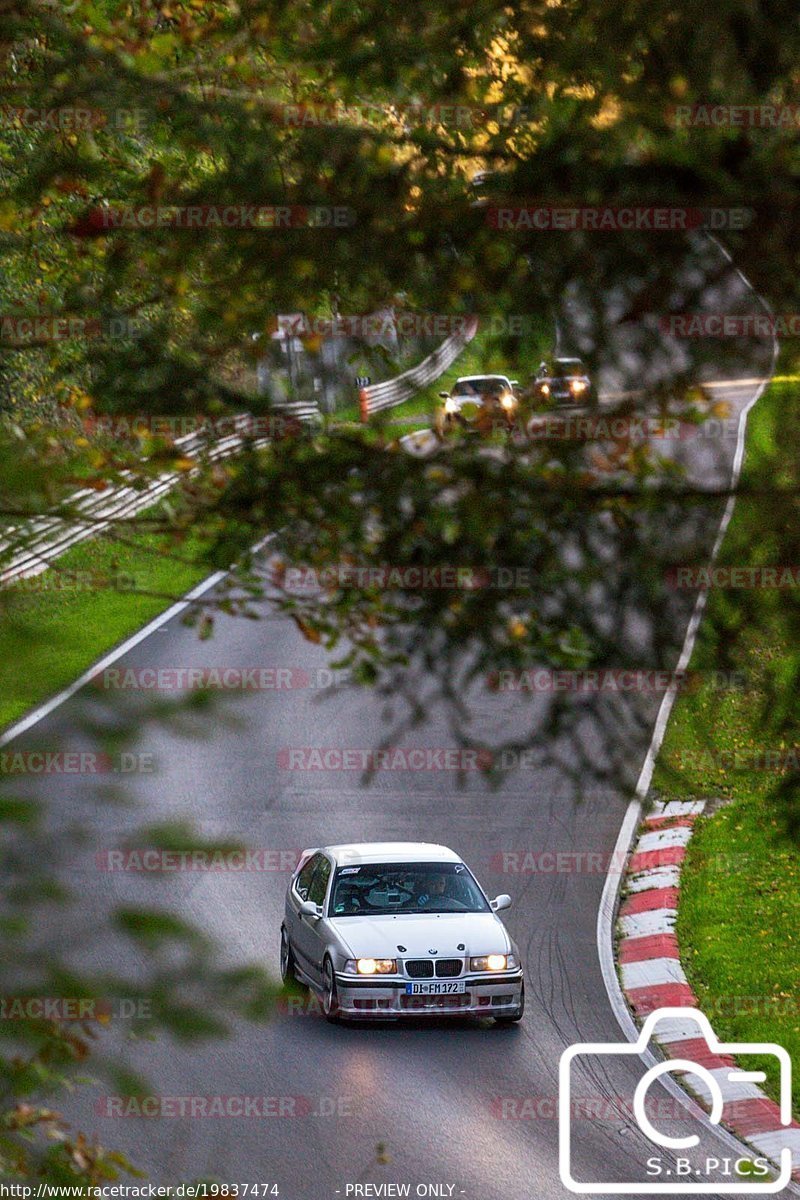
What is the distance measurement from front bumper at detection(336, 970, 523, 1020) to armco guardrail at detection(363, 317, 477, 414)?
7.74 metres

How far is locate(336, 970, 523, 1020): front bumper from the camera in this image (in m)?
12.6

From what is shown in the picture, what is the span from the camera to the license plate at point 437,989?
1264 centimetres

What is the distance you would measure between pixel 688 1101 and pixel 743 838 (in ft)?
22.3

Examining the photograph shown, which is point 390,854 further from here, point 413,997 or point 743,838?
point 743,838

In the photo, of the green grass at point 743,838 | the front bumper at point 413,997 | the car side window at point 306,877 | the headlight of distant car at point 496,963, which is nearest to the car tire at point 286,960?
the car side window at point 306,877

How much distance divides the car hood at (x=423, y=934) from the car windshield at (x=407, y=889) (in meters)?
0.13

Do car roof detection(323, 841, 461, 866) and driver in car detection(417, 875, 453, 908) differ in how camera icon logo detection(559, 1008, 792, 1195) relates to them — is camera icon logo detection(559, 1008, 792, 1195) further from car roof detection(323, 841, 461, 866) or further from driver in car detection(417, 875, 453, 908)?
car roof detection(323, 841, 461, 866)

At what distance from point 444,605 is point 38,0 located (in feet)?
10.7

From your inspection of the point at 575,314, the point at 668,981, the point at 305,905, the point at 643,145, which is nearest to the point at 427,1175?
the point at 305,905

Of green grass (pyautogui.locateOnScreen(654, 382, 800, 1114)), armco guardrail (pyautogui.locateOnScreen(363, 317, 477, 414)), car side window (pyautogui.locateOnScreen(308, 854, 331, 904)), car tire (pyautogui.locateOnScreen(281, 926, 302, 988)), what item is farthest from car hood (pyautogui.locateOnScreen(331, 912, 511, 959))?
armco guardrail (pyautogui.locateOnScreen(363, 317, 477, 414))

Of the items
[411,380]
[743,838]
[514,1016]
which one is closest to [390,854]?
[514,1016]

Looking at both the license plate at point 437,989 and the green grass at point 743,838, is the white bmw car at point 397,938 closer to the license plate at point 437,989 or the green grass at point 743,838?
the license plate at point 437,989

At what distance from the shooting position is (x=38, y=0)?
656 centimetres

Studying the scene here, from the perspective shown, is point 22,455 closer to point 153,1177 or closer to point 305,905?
point 153,1177
